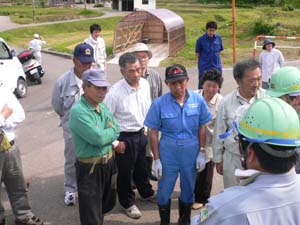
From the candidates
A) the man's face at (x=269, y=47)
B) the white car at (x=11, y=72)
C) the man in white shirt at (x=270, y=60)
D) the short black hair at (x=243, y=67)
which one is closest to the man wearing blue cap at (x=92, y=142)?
the short black hair at (x=243, y=67)

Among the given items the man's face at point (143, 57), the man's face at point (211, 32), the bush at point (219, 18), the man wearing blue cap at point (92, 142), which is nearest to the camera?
the man wearing blue cap at point (92, 142)

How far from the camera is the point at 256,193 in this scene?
1664 mm

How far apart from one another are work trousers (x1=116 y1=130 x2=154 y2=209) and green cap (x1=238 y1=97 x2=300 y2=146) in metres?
2.84

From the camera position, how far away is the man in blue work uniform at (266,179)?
64.9 inches

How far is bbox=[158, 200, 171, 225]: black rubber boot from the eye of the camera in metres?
4.25

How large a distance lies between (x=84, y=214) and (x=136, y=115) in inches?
49.2

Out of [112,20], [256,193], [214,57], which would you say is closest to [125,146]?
[256,193]

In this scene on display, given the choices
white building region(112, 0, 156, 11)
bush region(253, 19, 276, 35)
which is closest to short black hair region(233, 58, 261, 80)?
bush region(253, 19, 276, 35)

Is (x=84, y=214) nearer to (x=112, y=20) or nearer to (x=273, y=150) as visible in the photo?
(x=273, y=150)

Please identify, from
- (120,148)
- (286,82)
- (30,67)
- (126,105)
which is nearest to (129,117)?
(126,105)

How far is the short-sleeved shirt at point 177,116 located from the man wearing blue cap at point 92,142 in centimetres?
45

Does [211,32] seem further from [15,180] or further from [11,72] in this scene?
[15,180]

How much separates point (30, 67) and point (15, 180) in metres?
9.30

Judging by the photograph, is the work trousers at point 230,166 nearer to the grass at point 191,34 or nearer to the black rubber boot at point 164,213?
the black rubber boot at point 164,213
